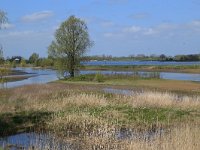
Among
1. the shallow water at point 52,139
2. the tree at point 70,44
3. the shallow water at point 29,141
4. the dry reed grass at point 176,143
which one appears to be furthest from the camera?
the tree at point 70,44

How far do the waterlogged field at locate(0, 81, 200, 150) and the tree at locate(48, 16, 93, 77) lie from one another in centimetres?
4864

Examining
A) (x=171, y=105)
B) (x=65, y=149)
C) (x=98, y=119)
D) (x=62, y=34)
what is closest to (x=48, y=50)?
(x=62, y=34)

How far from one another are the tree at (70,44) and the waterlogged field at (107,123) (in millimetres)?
48639

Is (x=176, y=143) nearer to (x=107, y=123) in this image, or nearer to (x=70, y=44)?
(x=107, y=123)

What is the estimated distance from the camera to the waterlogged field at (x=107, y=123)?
1625 centimetres

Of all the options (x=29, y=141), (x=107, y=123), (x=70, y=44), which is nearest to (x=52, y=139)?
(x=29, y=141)

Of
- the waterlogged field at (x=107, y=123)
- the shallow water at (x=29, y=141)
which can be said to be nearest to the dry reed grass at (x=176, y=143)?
the waterlogged field at (x=107, y=123)

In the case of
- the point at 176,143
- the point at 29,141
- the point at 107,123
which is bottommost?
the point at 29,141

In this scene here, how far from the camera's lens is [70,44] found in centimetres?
8038

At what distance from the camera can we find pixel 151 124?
22859 millimetres

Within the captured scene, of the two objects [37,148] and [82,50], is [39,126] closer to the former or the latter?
[37,148]

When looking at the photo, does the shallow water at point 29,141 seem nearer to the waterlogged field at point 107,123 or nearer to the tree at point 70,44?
the waterlogged field at point 107,123

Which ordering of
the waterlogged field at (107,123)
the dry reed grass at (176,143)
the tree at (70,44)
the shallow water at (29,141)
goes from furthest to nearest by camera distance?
the tree at (70,44)
the shallow water at (29,141)
the waterlogged field at (107,123)
the dry reed grass at (176,143)

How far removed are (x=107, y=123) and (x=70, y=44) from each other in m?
60.1
